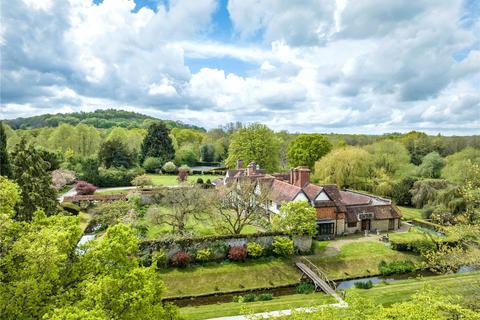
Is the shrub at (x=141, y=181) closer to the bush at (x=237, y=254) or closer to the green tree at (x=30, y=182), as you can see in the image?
the green tree at (x=30, y=182)

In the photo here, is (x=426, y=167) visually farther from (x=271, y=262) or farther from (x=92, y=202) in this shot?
(x=92, y=202)

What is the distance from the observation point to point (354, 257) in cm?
2395

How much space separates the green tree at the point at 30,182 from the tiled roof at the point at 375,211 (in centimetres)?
2508

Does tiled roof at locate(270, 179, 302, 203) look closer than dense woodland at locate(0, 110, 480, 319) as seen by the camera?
No

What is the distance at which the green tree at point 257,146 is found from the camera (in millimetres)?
50812

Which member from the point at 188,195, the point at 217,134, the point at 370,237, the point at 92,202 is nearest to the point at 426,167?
the point at 370,237

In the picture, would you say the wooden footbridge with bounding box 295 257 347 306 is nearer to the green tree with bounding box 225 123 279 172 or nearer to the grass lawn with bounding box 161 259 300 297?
the grass lawn with bounding box 161 259 300 297

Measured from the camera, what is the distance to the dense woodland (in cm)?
830

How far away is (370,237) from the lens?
2798 centimetres

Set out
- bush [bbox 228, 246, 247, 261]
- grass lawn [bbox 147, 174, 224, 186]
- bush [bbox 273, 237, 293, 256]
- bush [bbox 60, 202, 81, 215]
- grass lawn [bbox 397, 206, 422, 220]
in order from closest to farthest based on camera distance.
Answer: bush [bbox 228, 246, 247, 261]
bush [bbox 273, 237, 293, 256]
bush [bbox 60, 202, 81, 215]
grass lawn [bbox 397, 206, 422, 220]
grass lawn [bbox 147, 174, 224, 186]

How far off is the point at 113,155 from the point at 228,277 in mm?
41249

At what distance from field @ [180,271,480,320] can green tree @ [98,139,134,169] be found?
4262 centimetres

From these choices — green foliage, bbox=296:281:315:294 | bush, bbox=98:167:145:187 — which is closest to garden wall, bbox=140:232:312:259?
green foliage, bbox=296:281:315:294

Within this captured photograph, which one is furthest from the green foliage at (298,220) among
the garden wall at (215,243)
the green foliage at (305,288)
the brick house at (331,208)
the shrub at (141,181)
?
the shrub at (141,181)
